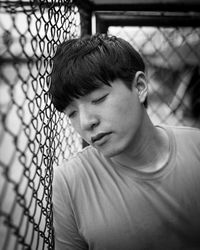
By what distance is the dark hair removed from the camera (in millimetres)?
935

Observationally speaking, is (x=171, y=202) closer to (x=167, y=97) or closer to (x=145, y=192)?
(x=145, y=192)

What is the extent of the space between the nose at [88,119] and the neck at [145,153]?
22cm

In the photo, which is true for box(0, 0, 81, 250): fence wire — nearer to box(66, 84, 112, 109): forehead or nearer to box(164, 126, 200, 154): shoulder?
box(66, 84, 112, 109): forehead

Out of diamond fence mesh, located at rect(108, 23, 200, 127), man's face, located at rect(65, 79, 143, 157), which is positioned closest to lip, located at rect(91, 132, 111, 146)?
man's face, located at rect(65, 79, 143, 157)

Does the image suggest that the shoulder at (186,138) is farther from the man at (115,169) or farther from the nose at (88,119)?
the nose at (88,119)

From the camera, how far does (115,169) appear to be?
3.57ft

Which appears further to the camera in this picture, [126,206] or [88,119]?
[126,206]

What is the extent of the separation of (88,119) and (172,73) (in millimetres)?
1025

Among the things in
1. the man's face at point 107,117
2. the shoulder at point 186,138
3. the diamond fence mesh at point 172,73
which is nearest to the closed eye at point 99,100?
the man's face at point 107,117

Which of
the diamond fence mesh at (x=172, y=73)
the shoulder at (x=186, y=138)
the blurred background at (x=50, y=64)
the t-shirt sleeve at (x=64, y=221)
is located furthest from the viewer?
the diamond fence mesh at (x=172, y=73)

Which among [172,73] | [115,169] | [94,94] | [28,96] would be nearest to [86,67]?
[94,94]

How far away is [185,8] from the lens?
1.46m

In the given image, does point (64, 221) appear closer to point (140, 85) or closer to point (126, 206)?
point (126, 206)

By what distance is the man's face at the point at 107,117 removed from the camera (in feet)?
2.96
